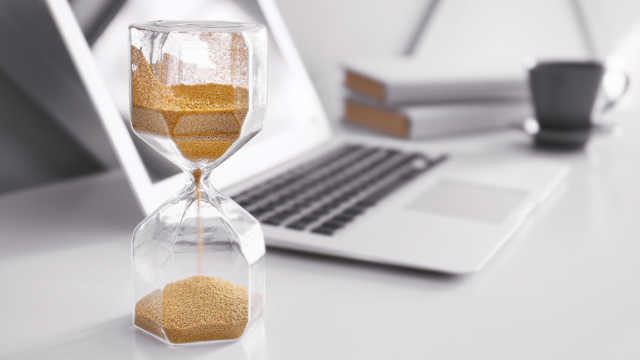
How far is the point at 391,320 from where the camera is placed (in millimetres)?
434

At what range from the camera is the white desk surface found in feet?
1.30

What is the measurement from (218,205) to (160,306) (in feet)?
0.25

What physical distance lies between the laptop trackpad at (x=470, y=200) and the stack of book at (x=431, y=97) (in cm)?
28

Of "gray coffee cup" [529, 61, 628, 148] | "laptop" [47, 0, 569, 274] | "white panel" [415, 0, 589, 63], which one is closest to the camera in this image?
"laptop" [47, 0, 569, 274]

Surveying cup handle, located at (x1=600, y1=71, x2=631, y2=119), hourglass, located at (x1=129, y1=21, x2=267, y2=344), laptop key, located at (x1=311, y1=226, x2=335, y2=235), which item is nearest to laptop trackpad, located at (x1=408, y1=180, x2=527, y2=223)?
laptop key, located at (x1=311, y1=226, x2=335, y2=235)

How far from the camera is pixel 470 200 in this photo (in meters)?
0.69

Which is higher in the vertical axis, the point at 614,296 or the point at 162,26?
the point at 162,26

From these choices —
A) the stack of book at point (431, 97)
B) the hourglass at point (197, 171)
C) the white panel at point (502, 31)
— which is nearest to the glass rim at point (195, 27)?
the hourglass at point (197, 171)

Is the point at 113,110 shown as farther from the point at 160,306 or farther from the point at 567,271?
the point at 567,271

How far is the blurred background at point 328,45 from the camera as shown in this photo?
2.21ft

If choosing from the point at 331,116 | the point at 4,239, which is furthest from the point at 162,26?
the point at 331,116

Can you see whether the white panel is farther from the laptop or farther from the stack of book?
the laptop

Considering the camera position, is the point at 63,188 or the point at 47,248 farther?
the point at 63,188

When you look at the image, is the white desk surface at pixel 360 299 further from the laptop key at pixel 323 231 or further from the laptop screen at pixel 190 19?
the laptop screen at pixel 190 19
